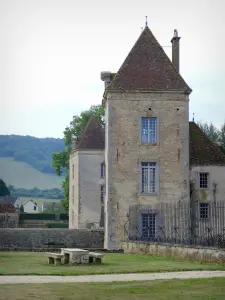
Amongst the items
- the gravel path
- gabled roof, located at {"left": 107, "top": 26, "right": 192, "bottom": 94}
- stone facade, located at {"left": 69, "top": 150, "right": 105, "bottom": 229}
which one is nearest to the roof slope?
gabled roof, located at {"left": 107, "top": 26, "right": 192, "bottom": 94}

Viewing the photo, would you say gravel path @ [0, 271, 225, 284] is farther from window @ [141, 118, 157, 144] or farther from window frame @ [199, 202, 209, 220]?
window frame @ [199, 202, 209, 220]

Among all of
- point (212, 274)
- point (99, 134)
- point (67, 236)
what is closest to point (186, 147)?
point (67, 236)

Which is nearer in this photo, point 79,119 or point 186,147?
point 186,147

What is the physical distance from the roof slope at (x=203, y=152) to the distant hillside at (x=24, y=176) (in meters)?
119

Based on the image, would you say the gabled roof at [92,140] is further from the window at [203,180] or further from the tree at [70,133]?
the window at [203,180]

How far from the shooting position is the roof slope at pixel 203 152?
37938mm

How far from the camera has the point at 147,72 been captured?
119 ft

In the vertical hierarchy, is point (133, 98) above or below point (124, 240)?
above

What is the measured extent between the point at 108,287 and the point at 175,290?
1362 millimetres

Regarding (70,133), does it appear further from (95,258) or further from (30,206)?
(30,206)

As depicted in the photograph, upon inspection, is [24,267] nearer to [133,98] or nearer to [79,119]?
[133,98]

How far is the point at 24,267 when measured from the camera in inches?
755

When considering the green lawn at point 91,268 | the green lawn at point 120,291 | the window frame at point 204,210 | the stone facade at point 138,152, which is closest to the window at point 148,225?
the stone facade at point 138,152

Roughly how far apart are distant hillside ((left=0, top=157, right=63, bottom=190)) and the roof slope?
11883cm
